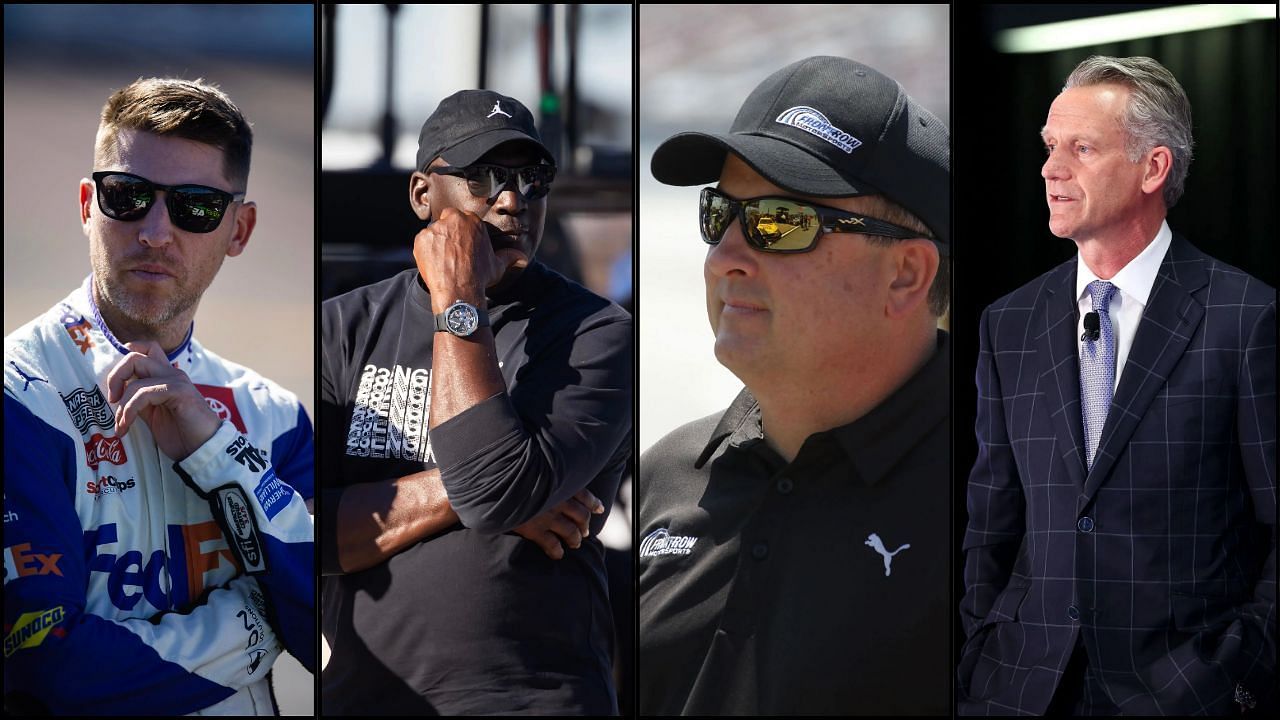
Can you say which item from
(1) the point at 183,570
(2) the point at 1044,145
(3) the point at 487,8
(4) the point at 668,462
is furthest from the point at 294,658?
(2) the point at 1044,145

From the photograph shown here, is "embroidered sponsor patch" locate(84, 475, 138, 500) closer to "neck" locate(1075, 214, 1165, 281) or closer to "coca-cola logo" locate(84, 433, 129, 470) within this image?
"coca-cola logo" locate(84, 433, 129, 470)

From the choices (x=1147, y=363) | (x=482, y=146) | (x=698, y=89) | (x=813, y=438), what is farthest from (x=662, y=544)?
(x=1147, y=363)

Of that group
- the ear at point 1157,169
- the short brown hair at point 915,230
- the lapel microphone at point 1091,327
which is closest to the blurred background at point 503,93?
the short brown hair at point 915,230

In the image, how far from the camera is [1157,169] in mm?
6422

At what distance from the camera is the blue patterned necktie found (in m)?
6.24

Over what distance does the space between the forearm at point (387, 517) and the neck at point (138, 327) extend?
1009mm

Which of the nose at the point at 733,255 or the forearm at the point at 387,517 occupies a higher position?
the nose at the point at 733,255

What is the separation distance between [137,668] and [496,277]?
7.38 feet

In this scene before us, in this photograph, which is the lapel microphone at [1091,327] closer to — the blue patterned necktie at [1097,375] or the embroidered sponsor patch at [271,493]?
the blue patterned necktie at [1097,375]

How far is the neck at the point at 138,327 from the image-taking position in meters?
6.37

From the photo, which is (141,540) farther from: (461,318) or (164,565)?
(461,318)

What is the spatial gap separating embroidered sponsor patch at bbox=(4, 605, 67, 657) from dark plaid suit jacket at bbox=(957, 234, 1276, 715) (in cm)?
400

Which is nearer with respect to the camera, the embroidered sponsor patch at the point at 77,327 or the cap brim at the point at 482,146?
the embroidered sponsor patch at the point at 77,327

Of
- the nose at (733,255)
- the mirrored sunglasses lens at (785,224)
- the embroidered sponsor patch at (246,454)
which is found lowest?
the embroidered sponsor patch at (246,454)
